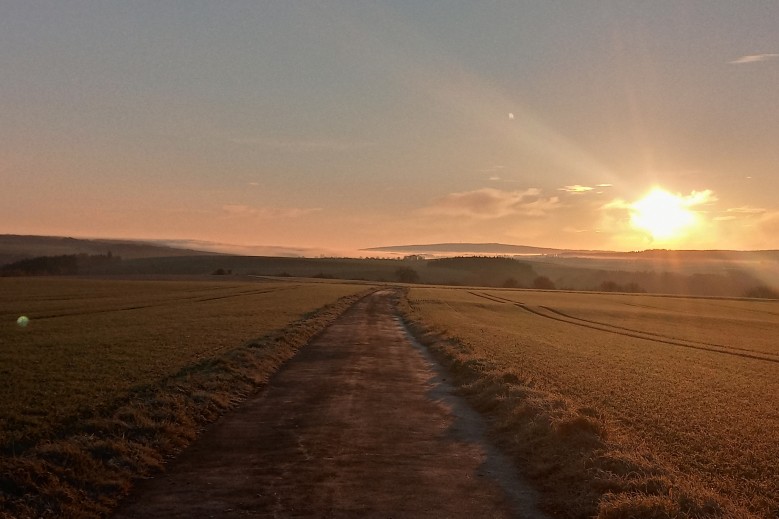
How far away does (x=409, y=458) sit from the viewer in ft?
39.8

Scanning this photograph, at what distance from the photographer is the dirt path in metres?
9.40

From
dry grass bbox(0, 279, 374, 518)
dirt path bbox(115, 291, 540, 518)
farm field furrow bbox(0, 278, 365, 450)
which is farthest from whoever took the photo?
farm field furrow bbox(0, 278, 365, 450)

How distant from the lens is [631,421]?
645 inches

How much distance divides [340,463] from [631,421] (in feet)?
30.5

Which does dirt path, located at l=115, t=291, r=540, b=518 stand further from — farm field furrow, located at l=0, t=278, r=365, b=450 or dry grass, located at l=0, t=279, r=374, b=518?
farm field furrow, located at l=0, t=278, r=365, b=450

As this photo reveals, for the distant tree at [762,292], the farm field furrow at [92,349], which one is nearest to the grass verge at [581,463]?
the farm field furrow at [92,349]

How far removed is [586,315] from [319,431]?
64.1 meters

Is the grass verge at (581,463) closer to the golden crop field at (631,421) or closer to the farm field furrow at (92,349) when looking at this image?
the golden crop field at (631,421)

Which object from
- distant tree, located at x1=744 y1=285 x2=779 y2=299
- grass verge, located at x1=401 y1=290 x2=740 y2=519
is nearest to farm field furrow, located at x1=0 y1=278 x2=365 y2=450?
grass verge, located at x1=401 y1=290 x2=740 y2=519

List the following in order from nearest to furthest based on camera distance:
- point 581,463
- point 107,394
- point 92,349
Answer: point 581,463, point 107,394, point 92,349

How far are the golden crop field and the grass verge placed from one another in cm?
3

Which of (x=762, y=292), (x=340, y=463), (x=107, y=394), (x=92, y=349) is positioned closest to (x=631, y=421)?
(x=340, y=463)

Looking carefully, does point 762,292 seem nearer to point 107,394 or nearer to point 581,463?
point 581,463

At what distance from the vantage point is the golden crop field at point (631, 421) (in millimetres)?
10062
